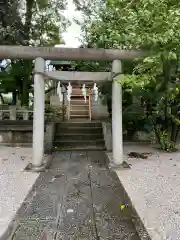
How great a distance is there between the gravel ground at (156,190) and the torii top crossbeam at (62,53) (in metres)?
2.89

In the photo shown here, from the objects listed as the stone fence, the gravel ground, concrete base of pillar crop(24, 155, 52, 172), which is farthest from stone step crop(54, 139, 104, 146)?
concrete base of pillar crop(24, 155, 52, 172)

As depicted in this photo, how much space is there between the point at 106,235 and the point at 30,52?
15.7 ft

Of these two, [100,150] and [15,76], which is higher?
[15,76]

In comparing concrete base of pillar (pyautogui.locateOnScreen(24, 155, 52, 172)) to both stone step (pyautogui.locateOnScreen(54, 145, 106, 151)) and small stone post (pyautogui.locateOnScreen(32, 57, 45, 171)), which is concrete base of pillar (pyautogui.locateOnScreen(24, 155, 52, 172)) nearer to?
small stone post (pyautogui.locateOnScreen(32, 57, 45, 171))

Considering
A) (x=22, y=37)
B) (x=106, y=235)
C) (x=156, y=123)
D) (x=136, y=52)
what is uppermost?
(x=22, y=37)

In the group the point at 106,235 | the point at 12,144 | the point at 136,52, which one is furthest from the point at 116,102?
the point at 12,144

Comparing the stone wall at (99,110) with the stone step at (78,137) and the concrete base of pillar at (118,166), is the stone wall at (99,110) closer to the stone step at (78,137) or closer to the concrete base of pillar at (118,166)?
the stone step at (78,137)

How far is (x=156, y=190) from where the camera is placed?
4805mm

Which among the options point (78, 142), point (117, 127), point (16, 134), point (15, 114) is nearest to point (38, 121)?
point (117, 127)

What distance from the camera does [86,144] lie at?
31.4ft

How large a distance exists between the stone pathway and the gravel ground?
0.76ft

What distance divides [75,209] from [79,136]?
6.05 meters

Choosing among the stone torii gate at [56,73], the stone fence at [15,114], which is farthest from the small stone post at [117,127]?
the stone fence at [15,114]

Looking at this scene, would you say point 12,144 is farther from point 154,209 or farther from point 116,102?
point 154,209
